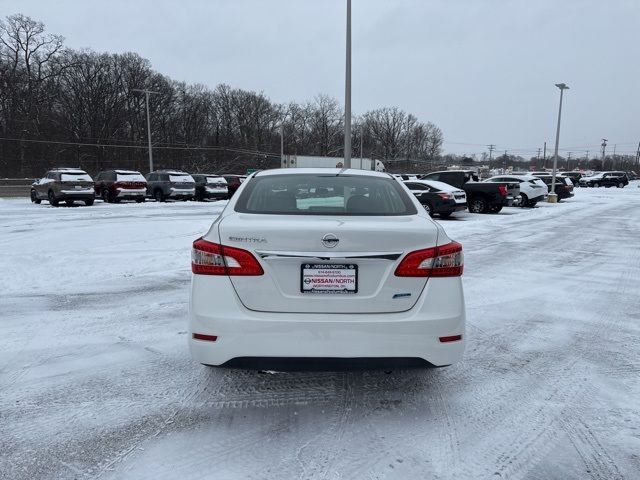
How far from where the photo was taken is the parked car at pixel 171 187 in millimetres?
25531

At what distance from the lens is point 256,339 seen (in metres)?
2.87

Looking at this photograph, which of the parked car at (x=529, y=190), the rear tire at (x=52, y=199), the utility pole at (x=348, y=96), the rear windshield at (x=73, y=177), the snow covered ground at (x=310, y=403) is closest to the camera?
the snow covered ground at (x=310, y=403)

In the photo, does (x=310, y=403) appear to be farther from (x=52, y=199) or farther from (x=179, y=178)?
(x=179, y=178)

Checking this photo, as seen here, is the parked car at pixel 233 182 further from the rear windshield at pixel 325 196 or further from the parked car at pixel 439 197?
the rear windshield at pixel 325 196

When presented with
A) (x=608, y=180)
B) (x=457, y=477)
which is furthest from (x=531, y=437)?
(x=608, y=180)

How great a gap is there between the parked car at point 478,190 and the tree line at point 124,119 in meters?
34.4

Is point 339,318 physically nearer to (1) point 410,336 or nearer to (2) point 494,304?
(1) point 410,336

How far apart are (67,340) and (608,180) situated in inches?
2526

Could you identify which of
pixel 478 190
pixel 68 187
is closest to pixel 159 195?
pixel 68 187

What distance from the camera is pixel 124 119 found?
67125 mm

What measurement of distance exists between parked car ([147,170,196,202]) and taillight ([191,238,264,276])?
23652mm

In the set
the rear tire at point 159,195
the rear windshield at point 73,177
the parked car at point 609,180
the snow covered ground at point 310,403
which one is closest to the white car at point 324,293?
the snow covered ground at point 310,403

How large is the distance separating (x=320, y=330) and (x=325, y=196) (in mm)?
1221

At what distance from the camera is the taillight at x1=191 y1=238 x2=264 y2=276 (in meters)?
2.88
